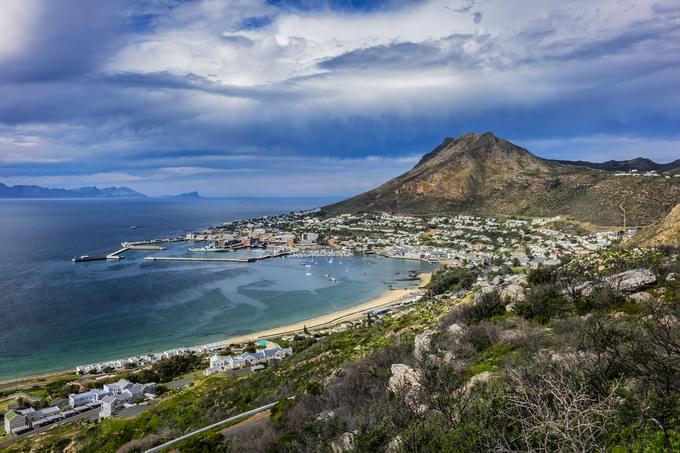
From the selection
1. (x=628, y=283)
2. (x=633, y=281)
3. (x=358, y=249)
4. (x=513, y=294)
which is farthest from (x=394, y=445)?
(x=358, y=249)

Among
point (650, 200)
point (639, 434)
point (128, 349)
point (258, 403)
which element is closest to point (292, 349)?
point (258, 403)

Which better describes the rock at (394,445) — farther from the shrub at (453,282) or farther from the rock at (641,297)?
the shrub at (453,282)

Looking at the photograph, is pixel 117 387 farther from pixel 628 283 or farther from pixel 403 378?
pixel 628 283

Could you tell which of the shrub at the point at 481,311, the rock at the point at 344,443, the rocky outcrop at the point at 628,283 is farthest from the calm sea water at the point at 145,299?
the rock at the point at 344,443

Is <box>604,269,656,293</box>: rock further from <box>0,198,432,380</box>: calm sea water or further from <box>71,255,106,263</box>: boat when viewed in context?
<box>71,255,106,263</box>: boat

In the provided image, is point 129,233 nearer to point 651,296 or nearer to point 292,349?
point 292,349

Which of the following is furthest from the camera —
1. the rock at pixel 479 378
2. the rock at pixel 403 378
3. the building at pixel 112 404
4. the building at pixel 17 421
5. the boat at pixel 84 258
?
the boat at pixel 84 258

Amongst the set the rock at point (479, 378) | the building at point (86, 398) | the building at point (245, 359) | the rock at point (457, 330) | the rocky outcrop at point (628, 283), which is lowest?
the building at point (86, 398)

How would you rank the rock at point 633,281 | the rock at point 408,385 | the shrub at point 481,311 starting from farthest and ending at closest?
the shrub at point 481,311
the rock at point 633,281
the rock at point 408,385
